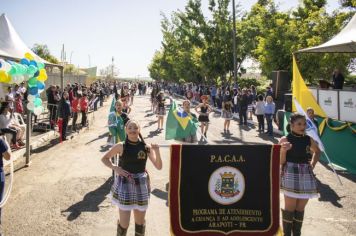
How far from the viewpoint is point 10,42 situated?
631 inches

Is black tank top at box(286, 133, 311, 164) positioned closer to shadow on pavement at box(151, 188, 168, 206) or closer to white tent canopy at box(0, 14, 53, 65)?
shadow on pavement at box(151, 188, 168, 206)

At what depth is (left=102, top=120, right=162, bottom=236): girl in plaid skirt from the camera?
485cm

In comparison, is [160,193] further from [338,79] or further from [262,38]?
[262,38]

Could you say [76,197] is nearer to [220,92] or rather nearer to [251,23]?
[220,92]

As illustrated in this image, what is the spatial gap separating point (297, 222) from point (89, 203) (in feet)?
13.3

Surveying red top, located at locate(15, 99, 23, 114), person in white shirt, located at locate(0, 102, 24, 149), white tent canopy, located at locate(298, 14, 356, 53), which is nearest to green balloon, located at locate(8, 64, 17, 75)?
person in white shirt, located at locate(0, 102, 24, 149)

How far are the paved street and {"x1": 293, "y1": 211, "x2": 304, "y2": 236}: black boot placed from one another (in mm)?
897

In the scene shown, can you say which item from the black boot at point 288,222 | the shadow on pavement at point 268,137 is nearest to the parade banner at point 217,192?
the black boot at point 288,222

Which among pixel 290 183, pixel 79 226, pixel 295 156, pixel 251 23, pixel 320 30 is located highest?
pixel 251 23

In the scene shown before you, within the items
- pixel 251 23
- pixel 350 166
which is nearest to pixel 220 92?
pixel 251 23

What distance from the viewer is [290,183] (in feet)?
17.3

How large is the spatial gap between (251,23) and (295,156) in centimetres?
3391

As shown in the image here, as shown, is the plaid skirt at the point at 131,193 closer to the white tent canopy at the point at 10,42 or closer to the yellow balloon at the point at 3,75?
the yellow balloon at the point at 3,75

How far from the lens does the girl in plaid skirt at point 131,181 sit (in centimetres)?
485
